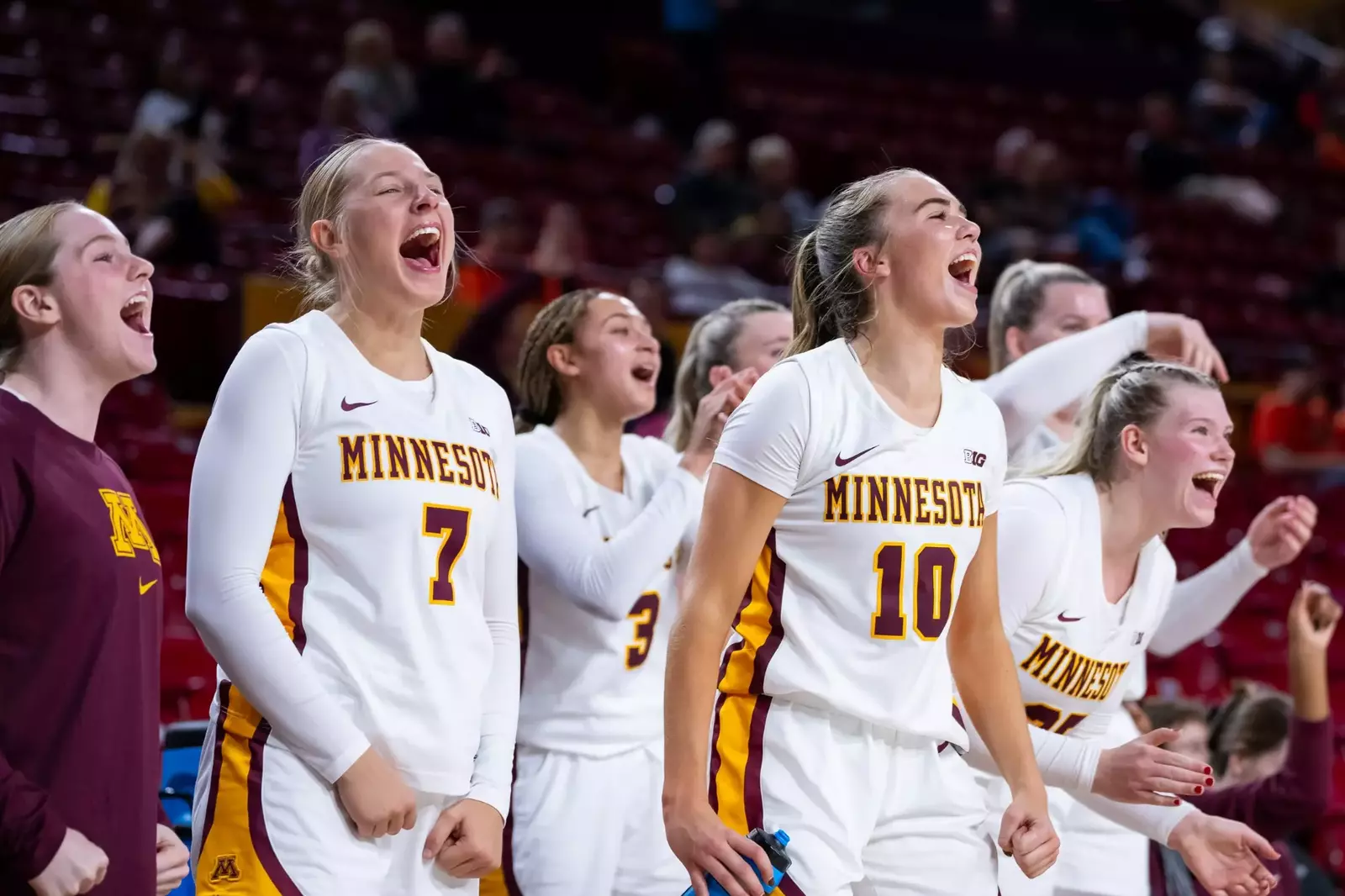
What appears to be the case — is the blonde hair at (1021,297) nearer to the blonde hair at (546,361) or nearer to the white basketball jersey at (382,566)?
the blonde hair at (546,361)

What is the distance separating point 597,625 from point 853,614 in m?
0.92

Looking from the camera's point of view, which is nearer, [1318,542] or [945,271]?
[945,271]

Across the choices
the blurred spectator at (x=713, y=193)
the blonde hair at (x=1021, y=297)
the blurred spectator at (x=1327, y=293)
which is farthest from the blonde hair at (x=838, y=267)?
the blurred spectator at (x=1327, y=293)

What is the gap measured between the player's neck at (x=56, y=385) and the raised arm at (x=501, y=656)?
2.22 ft

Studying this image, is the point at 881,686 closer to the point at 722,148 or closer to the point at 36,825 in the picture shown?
the point at 36,825

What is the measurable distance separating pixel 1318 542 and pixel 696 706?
6510mm

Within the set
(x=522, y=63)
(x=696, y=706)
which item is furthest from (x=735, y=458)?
(x=522, y=63)

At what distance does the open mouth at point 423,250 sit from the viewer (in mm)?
2662

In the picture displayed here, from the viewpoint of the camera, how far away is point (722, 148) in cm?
1015

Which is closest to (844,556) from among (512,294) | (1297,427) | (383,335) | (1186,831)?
(383,335)

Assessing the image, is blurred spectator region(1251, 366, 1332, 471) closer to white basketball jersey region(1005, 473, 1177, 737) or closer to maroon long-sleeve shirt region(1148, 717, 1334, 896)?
maroon long-sleeve shirt region(1148, 717, 1334, 896)

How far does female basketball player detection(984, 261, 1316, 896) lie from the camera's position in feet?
11.6

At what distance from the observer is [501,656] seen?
2676 mm

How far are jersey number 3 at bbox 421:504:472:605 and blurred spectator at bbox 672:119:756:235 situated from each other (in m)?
7.62
